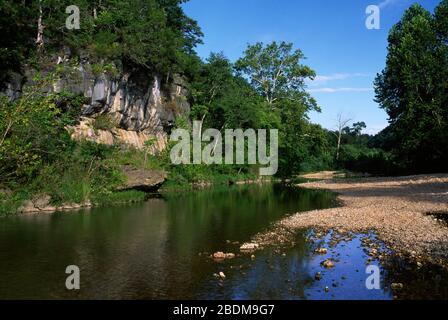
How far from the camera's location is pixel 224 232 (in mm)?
17406

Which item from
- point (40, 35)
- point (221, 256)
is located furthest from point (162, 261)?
point (40, 35)

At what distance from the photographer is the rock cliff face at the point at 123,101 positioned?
30891mm

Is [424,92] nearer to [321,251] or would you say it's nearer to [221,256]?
[321,251]

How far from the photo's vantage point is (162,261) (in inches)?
510

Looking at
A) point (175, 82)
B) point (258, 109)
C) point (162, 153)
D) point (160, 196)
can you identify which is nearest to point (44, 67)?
point (160, 196)

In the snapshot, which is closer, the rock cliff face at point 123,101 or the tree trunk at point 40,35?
the tree trunk at point 40,35

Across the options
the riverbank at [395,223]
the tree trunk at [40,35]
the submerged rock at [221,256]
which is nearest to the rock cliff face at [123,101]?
the tree trunk at [40,35]

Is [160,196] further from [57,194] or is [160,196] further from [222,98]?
[222,98]

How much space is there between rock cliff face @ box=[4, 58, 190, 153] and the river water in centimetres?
1226

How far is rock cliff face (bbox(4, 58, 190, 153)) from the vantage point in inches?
1216

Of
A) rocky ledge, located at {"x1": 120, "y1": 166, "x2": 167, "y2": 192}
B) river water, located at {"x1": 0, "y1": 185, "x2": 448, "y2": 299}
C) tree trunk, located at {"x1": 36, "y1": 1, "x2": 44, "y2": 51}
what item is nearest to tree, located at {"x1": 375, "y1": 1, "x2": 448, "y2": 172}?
rocky ledge, located at {"x1": 120, "y1": 166, "x2": 167, "y2": 192}

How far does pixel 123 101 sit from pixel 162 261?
27.2 meters

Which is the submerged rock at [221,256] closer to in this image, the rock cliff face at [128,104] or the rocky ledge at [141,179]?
the rocky ledge at [141,179]

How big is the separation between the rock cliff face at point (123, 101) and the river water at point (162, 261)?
12.3 meters
